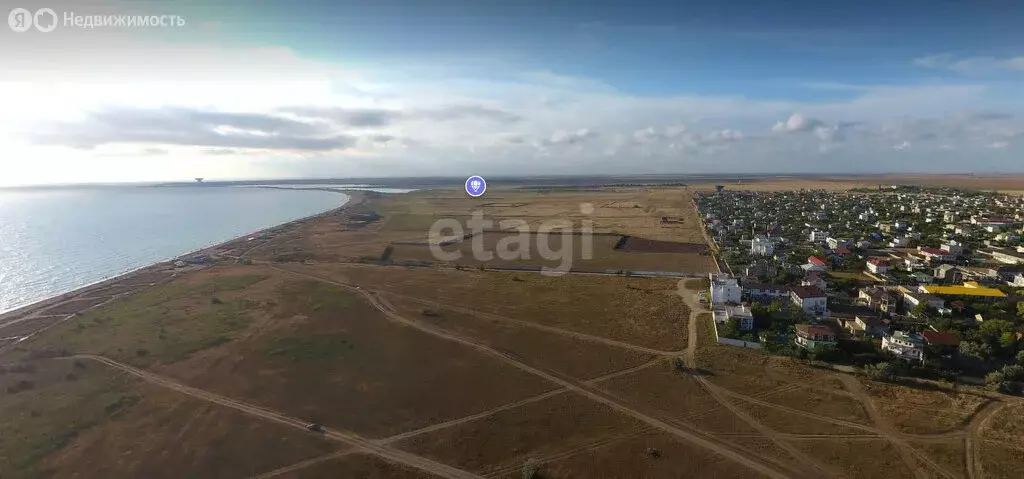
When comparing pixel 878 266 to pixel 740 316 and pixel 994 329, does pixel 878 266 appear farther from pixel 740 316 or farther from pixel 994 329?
pixel 740 316

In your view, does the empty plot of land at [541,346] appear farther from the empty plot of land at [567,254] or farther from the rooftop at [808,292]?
the empty plot of land at [567,254]

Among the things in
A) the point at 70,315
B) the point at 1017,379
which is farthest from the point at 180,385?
the point at 1017,379

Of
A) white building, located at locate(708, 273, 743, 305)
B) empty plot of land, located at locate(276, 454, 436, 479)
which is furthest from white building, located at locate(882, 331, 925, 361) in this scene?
empty plot of land, located at locate(276, 454, 436, 479)

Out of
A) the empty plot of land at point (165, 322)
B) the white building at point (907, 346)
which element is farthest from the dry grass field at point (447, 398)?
the white building at point (907, 346)

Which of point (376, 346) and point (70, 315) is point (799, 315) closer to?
point (376, 346)
